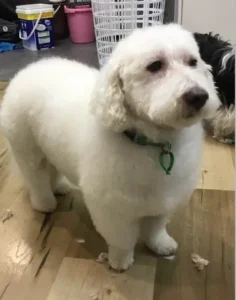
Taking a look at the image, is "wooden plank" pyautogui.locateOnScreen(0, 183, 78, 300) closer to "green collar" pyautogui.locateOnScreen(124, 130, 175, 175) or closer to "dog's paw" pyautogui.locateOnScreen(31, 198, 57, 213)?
→ "dog's paw" pyautogui.locateOnScreen(31, 198, 57, 213)

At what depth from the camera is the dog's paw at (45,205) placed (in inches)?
65.9

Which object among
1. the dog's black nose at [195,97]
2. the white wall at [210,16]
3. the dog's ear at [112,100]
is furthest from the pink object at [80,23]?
the dog's black nose at [195,97]

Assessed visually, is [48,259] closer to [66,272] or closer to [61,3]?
[66,272]

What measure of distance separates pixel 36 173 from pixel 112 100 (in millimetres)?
634

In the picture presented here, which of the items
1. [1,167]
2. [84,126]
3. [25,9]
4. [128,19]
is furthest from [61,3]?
[84,126]

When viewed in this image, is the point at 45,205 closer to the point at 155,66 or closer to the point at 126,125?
the point at 126,125

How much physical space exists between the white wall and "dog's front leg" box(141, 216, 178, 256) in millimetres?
1301

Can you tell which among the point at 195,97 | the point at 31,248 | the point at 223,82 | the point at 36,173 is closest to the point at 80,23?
the point at 223,82

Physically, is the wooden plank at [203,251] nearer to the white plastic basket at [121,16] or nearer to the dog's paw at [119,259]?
the dog's paw at [119,259]

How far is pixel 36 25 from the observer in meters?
3.48

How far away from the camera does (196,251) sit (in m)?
1.47

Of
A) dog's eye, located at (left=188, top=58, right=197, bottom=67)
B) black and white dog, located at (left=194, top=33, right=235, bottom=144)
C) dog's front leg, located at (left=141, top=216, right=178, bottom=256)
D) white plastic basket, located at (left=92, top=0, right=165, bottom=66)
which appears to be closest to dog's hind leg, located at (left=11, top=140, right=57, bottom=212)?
dog's front leg, located at (left=141, top=216, right=178, bottom=256)

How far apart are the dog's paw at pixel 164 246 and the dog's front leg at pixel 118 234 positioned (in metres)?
0.09

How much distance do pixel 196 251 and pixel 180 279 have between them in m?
0.14
